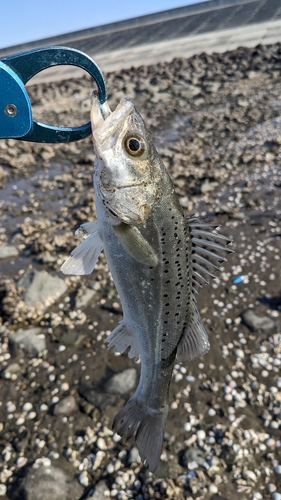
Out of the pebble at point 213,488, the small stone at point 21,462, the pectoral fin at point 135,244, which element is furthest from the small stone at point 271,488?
the pectoral fin at point 135,244

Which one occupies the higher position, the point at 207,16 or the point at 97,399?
the point at 207,16

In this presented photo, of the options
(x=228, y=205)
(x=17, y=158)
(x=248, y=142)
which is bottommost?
(x=228, y=205)

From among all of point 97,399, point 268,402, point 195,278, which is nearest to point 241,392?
point 268,402

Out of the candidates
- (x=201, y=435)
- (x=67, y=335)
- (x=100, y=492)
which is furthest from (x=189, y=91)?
(x=100, y=492)

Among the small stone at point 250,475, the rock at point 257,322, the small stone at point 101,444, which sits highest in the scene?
the rock at point 257,322

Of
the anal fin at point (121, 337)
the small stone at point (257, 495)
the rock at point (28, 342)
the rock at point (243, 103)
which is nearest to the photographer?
the anal fin at point (121, 337)

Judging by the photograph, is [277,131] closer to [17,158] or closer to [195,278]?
[17,158]

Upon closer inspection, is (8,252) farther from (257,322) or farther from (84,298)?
(257,322)

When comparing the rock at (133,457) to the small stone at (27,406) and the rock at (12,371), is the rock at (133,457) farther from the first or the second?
the rock at (12,371)
